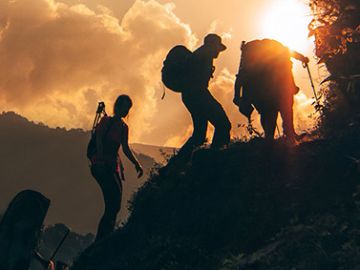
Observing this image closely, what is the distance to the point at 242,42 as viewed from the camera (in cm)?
1042

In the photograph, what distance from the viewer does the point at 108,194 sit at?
10008mm

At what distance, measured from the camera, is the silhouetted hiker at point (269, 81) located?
33.4ft

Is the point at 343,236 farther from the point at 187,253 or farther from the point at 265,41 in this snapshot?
the point at 265,41

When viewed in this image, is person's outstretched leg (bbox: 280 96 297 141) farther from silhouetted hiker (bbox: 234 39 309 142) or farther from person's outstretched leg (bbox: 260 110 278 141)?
person's outstretched leg (bbox: 260 110 278 141)

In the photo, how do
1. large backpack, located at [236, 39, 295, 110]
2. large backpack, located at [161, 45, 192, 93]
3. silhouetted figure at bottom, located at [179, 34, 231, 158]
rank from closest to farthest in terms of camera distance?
1. large backpack, located at [236, 39, 295, 110]
2. silhouetted figure at bottom, located at [179, 34, 231, 158]
3. large backpack, located at [161, 45, 192, 93]

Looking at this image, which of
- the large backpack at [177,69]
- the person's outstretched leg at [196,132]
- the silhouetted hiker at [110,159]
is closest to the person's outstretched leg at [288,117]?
the person's outstretched leg at [196,132]

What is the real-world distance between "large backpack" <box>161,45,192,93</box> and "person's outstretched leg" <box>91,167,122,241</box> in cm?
259

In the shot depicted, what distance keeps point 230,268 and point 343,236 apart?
1336 millimetres

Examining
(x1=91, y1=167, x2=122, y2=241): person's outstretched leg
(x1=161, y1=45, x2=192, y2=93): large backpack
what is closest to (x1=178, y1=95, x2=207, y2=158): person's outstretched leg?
(x1=161, y1=45, x2=192, y2=93): large backpack

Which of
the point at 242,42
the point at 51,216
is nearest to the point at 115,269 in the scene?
the point at 242,42

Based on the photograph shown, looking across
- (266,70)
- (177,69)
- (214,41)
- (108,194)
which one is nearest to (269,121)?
(266,70)

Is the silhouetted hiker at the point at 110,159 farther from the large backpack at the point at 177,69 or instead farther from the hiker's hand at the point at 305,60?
the hiker's hand at the point at 305,60

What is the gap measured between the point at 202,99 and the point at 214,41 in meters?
1.18

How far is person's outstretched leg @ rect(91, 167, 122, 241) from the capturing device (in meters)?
9.87
